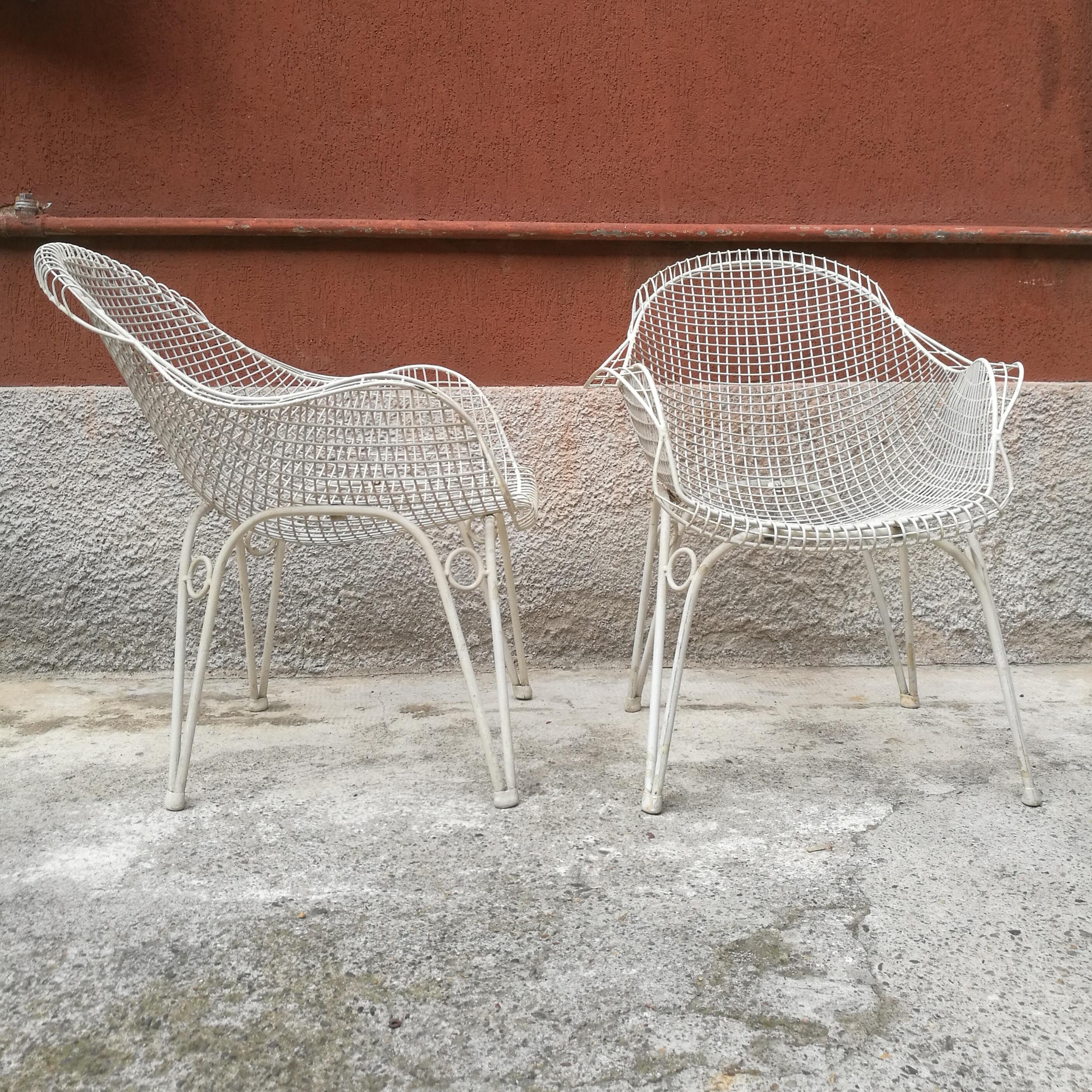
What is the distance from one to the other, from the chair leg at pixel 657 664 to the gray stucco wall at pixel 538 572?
36.5 inches

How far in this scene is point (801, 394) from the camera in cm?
243

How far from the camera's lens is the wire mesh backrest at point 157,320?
1.61 m

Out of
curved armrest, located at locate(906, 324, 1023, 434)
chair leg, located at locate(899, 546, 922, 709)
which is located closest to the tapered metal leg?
curved armrest, located at locate(906, 324, 1023, 434)

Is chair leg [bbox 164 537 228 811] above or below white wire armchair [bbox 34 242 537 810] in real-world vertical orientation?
below

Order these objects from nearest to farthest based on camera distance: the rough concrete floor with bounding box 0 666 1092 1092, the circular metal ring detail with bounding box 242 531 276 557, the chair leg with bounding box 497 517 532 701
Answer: the rough concrete floor with bounding box 0 666 1092 1092 < the circular metal ring detail with bounding box 242 531 276 557 < the chair leg with bounding box 497 517 532 701

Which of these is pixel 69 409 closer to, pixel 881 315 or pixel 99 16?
pixel 99 16

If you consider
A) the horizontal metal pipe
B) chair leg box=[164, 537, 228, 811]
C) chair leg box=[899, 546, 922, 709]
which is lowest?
chair leg box=[899, 546, 922, 709]

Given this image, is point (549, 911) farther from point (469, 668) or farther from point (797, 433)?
point (797, 433)

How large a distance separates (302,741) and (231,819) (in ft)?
1.44

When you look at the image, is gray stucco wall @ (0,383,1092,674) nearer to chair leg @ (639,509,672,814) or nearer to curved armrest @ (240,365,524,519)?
curved armrest @ (240,365,524,519)

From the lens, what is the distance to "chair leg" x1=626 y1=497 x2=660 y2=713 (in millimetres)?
2150

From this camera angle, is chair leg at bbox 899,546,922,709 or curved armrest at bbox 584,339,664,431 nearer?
curved armrest at bbox 584,339,664,431

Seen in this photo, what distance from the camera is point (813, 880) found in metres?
1.41

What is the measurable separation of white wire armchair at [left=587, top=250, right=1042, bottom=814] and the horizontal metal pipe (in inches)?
4.2
